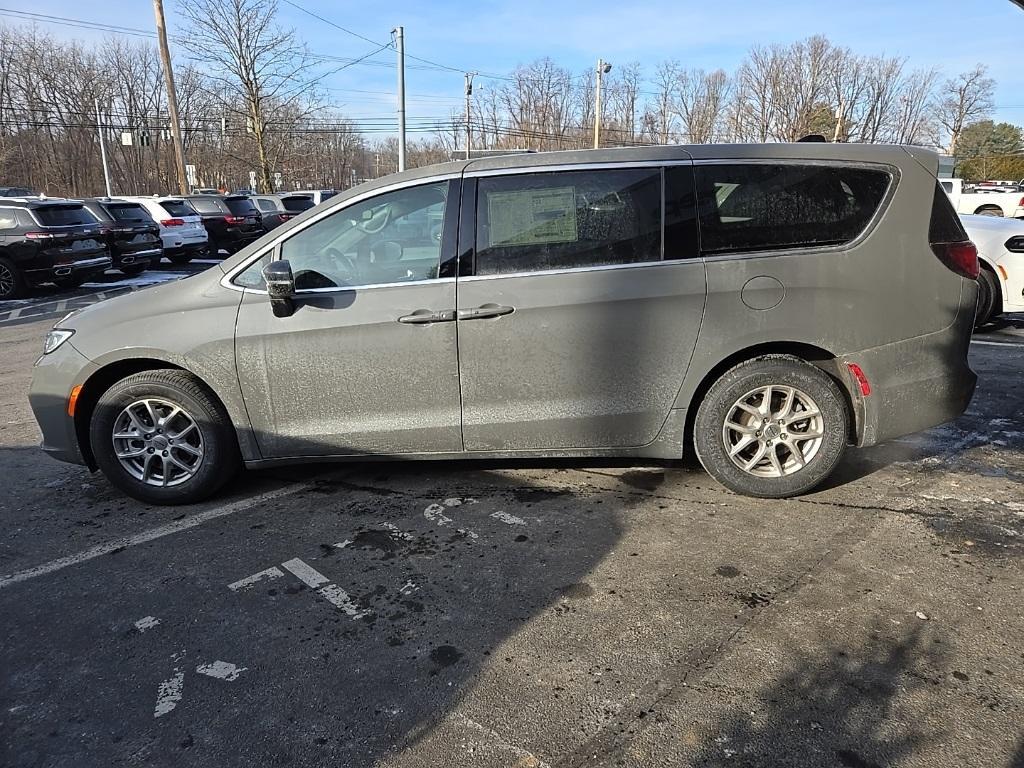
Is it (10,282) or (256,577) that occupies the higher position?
(10,282)

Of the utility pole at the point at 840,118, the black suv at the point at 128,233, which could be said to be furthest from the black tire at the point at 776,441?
the utility pole at the point at 840,118

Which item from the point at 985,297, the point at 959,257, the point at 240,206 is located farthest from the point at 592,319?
the point at 240,206

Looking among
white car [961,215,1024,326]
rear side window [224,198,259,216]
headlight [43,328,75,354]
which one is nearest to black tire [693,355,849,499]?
headlight [43,328,75,354]

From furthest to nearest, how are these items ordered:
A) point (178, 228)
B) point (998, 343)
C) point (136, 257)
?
point (178, 228) < point (136, 257) < point (998, 343)

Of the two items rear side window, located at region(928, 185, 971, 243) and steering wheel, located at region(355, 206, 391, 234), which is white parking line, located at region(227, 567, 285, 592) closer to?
steering wheel, located at region(355, 206, 391, 234)

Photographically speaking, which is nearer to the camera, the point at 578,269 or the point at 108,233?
the point at 578,269

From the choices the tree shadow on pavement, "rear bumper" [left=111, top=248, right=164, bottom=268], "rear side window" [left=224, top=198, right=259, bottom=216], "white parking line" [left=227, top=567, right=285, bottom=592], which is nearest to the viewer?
the tree shadow on pavement

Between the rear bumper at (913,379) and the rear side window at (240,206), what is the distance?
19.7m

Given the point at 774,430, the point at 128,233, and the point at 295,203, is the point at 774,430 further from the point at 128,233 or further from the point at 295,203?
Answer: the point at 295,203

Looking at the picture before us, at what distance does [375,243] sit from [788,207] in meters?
2.19

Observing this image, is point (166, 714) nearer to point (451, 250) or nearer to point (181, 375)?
point (181, 375)

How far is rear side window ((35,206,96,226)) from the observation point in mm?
12914

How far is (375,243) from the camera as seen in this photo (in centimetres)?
379

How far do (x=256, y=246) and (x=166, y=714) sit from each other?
2.45 meters
